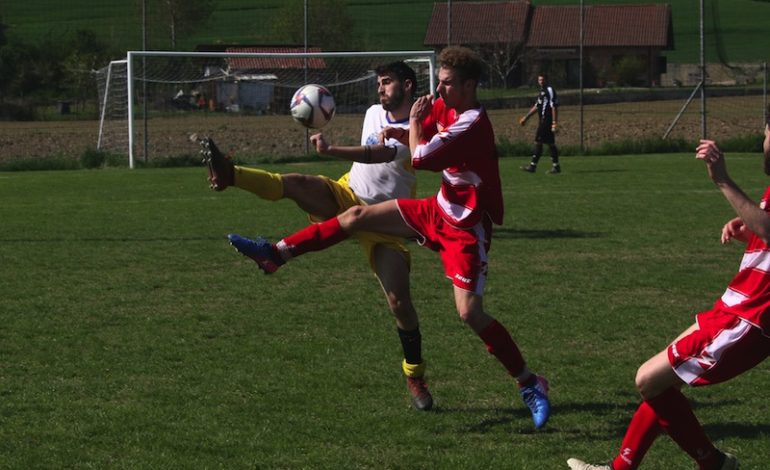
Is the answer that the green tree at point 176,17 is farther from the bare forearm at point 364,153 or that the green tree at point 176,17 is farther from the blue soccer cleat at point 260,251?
the bare forearm at point 364,153

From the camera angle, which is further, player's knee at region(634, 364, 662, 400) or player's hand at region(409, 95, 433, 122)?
player's hand at region(409, 95, 433, 122)

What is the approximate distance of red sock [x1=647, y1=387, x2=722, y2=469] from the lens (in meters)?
4.89

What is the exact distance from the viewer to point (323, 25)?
31.2 meters

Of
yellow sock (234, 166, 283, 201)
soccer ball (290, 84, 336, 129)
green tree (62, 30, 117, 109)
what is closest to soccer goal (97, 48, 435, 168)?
green tree (62, 30, 117, 109)

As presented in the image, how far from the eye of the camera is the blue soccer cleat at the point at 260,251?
6840 millimetres

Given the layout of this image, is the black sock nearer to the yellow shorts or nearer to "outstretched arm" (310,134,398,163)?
the yellow shorts

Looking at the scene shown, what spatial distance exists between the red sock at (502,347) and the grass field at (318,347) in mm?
298

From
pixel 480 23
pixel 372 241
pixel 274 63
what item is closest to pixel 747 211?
pixel 372 241

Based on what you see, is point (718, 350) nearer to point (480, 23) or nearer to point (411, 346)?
point (411, 346)

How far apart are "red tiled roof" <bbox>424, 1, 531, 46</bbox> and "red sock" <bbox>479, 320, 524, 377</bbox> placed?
27.3 m

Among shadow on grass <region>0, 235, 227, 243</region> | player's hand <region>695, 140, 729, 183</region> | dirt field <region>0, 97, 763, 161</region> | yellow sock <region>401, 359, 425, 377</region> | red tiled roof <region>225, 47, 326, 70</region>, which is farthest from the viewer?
dirt field <region>0, 97, 763, 161</region>

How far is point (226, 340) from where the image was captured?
8.15 metres

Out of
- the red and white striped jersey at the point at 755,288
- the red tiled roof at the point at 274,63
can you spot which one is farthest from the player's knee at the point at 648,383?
the red tiled roof at the point at 274,63

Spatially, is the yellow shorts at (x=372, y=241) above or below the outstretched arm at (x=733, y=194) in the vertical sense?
below
